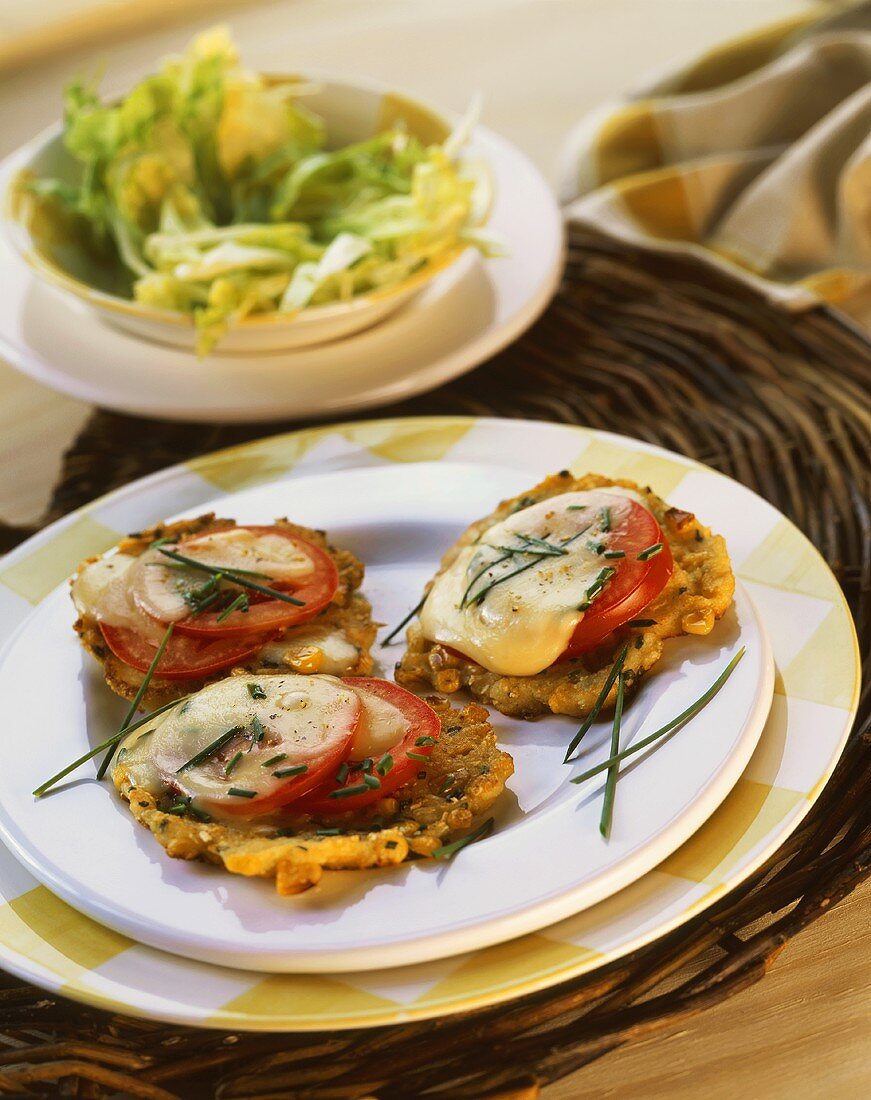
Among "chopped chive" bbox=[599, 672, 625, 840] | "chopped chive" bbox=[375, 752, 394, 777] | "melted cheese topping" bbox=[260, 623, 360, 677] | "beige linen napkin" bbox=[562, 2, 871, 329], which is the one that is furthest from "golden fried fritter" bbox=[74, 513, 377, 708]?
"beige linen napkin" bbox=[562, 2, 871, 329]

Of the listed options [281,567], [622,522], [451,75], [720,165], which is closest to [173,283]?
[281,567]

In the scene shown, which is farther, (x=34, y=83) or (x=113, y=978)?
(x=34, y=83)

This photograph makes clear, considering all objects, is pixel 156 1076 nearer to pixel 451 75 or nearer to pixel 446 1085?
pixel 446 1085

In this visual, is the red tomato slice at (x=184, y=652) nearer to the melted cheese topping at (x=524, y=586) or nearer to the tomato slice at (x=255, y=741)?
the tomato slice at (x=255, y=741)

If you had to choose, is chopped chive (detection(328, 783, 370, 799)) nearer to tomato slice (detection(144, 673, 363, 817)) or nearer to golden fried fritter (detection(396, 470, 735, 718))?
tomato slice (detection(144, 673, 363, 817))

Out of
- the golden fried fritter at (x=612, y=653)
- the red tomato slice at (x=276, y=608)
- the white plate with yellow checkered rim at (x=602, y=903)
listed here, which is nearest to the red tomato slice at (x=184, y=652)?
the red tomato slice at (x=276, y=608)

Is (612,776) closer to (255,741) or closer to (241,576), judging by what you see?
(255,741)
